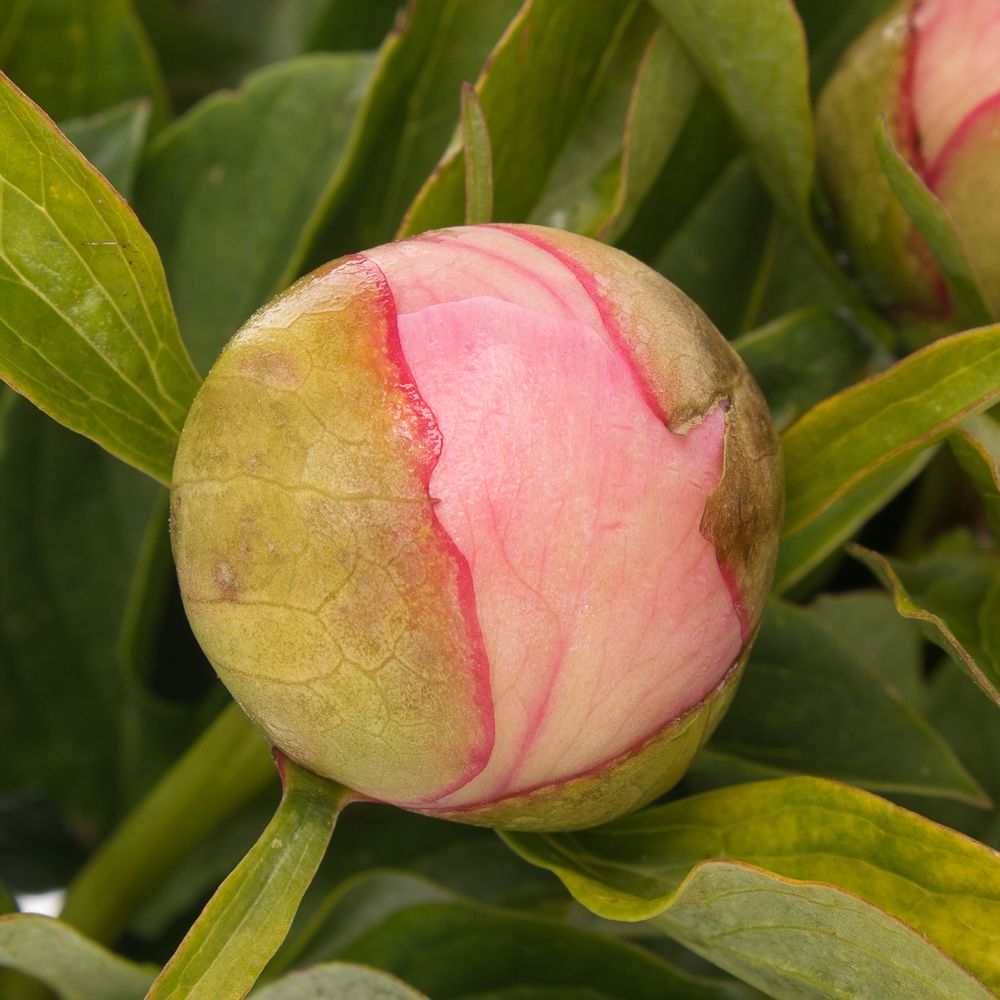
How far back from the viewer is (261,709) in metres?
0.50

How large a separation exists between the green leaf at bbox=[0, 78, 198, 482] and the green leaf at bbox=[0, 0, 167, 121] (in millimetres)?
441

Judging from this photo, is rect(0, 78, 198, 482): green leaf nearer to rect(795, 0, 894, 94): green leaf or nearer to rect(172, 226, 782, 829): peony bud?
rect(172, 226, 782, 829): peony bud

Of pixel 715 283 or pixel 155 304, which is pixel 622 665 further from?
pixel 715 283

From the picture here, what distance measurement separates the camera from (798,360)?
2.36 ft

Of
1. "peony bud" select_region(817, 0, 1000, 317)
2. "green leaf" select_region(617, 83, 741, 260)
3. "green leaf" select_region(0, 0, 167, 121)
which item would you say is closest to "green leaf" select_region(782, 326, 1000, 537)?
"peony bud" select_region(817, 0, 1000, 317)


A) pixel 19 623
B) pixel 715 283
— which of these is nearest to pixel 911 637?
pixel 715 283

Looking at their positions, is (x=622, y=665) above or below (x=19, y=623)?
above

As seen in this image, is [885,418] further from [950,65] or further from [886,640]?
[886,640]

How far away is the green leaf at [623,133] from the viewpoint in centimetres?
66

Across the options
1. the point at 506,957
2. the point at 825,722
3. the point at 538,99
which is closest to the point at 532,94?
the point at 538,99

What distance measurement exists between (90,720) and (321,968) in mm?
417

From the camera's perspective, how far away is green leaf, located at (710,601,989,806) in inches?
26.3

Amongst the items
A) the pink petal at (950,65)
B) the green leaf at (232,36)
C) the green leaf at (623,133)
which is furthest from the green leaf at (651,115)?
the green leaf at (232,36)

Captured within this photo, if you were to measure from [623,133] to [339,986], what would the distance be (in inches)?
A: 17.5
